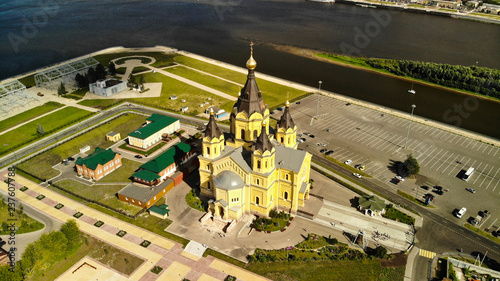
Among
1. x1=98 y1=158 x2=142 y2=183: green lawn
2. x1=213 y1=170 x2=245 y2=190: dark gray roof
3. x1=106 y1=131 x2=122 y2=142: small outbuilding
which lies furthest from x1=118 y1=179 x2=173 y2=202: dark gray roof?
x1=106 y1=131 x2=122 y2=142: small outbuilding

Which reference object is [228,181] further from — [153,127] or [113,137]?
[113,137]

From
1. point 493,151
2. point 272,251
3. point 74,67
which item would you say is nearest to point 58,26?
point 74,67

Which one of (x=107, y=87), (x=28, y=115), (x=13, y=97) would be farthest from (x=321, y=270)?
(x=13, y=97)

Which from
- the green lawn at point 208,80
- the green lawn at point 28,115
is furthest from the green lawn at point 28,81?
the green lawn at point 208,80

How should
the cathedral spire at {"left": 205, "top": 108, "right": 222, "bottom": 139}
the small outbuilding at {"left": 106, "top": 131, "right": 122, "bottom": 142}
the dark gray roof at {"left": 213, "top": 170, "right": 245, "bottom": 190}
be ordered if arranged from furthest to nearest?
the small outbuilding at {"left": 106, "top": 131, "right": 122, "bottom": 142}, the cathedral spire at {"left": 205, "top": 108, "right": 222, "bottom": 139}, the dark gray roof at {"left": 213, "top": 170, "right": 245, "bottom": 190}

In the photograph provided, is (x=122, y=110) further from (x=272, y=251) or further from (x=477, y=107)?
(x=477, y=107)

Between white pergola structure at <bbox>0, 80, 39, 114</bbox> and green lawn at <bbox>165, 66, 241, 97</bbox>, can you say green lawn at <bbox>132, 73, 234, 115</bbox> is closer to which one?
green lawn at <bbox>165, 66, 241, 97</bbox>
